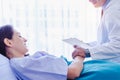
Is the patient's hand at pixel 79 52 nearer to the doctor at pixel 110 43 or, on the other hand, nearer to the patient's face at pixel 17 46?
the doctor at pixel 110 43

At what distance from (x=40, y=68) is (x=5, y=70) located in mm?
221

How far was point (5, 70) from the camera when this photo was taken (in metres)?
1.38

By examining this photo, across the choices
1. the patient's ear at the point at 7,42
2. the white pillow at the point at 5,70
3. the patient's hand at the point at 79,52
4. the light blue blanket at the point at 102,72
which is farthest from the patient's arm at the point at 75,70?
the patient's ear at the point at 7,42

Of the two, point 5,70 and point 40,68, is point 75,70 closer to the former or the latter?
point 40,68

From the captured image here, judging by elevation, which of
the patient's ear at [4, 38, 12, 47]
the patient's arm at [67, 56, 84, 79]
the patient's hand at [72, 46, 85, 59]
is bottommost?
the patient's hand at [72, 46, 85, 59]

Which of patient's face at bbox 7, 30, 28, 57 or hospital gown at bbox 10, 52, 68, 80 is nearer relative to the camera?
hospital gown at bbox 10, 52, 68, 80

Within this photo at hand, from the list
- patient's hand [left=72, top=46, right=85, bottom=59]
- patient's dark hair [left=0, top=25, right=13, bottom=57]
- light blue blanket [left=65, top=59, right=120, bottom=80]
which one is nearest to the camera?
light blue blanket [left=65, top=59, right=120, bottom=80]

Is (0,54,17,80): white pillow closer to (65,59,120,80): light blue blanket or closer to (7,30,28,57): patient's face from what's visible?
(7,30,28,57): patient's face

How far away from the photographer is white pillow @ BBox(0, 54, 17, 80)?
1.34 meters

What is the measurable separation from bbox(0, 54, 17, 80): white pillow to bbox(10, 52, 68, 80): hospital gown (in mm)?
35

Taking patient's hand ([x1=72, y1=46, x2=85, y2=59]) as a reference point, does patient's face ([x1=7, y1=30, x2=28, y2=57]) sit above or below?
above

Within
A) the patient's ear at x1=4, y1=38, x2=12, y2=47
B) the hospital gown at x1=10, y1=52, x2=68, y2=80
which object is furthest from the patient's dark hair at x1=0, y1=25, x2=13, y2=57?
the hospital gown at x1=10, y1=52, x2=68, y2=80

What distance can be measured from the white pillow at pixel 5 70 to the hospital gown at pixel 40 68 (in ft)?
0.12

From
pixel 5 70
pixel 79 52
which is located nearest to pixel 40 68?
pixel 5 70
